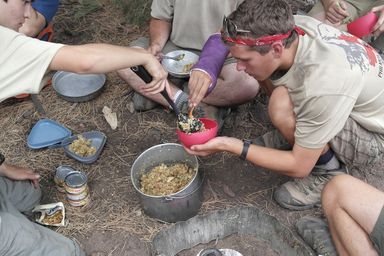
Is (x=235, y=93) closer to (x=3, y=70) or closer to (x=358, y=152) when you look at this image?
(x=358, y=152)

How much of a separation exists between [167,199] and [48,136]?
1.39 meters

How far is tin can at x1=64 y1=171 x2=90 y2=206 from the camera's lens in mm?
2992

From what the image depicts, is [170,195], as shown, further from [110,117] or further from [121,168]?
[110,117]

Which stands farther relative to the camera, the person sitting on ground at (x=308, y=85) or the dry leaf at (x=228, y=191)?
the dry leaf at (x=228, y=191)

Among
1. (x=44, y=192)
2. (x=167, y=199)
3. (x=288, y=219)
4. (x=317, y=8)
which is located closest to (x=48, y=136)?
(x=44, y=192)

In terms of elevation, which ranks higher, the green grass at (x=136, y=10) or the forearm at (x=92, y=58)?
the forearm at (x=92, y=58)

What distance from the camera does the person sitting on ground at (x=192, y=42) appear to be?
3.37m

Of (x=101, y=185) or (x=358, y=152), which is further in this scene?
(x=101, y=185)

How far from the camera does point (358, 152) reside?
2703 mm

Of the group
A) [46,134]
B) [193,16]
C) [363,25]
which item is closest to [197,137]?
[193,16]

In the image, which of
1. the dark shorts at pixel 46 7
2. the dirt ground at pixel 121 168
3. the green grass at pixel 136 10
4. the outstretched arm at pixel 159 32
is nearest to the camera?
the dirt ground at pixel 121 168

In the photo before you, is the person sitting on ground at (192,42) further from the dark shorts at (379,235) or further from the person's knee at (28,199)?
the dark shorts at (379,235)

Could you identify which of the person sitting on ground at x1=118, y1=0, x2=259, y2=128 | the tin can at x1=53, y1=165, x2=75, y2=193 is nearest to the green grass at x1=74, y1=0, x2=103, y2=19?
the person sitting on ground at x1=118, y1=0, x2=259, y2=128

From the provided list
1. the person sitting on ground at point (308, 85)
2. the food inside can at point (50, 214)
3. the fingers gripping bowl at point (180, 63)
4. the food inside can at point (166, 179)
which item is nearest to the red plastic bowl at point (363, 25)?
the person sitting on ground at point (308, 85)
